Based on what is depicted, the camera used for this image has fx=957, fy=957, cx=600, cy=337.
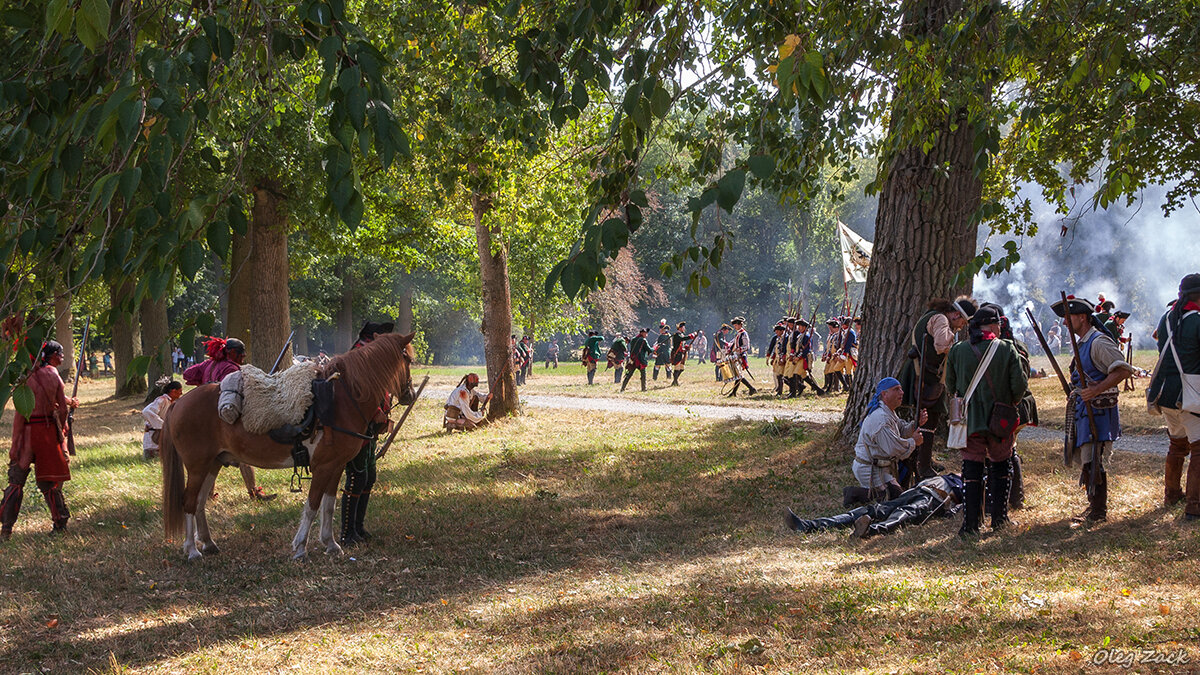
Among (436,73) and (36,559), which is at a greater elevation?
(436,73)

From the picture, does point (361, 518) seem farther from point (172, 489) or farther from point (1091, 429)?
point (1091, 429)

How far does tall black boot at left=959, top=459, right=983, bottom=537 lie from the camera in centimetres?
754

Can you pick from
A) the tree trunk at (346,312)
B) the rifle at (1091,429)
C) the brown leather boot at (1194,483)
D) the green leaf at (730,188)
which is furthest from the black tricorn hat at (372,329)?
the tree trunk at (346,312)

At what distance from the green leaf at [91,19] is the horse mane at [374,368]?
4938 mm

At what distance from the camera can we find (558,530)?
8961 millimetres

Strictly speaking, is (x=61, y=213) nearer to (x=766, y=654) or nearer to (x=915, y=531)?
(x=766, y=654)

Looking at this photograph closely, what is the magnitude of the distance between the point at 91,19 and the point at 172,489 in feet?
19.9

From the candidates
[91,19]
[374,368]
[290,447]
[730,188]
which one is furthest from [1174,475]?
[91,19]

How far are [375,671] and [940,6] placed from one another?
28.7 ft

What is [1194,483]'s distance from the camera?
24.9ft

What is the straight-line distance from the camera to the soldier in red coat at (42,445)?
29.1 feet

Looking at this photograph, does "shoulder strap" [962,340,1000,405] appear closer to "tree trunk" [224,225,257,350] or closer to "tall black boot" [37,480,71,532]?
"tall black boot" [37,480,71,532]

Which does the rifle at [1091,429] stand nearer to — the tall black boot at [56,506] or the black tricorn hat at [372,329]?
the black tricorn hat at [372,329]

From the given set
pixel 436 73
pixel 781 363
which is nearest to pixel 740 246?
Result: pixel 781 363
